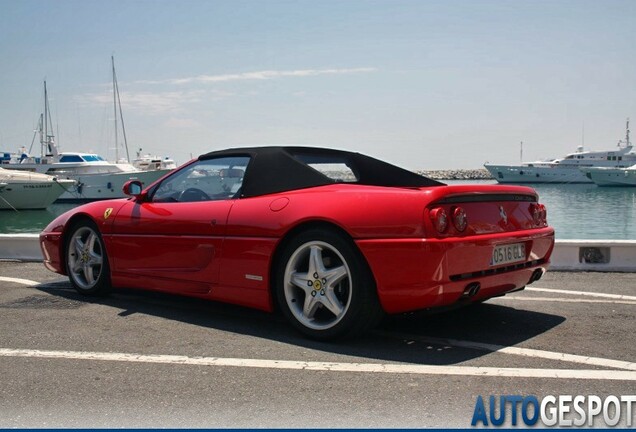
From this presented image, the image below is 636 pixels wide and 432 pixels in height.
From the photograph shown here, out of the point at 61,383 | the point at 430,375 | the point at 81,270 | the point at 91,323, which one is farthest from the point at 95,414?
the point at 81,270

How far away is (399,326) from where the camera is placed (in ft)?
15.4

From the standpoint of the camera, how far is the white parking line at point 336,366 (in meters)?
3.46

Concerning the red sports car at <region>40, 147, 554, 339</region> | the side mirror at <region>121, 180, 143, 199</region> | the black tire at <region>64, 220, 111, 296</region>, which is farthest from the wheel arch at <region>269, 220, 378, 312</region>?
the black tire at <region>64, 220, 111, 296</region>

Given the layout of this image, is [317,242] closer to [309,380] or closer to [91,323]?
[309,380]

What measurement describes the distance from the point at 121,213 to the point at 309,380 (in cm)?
285

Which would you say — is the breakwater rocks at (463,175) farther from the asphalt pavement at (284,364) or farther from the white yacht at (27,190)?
the asphalt pavement at (284,364)

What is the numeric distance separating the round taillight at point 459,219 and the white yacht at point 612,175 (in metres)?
78.9

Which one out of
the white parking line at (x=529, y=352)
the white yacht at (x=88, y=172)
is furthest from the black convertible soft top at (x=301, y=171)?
the white yacht at (x=88, y=172)

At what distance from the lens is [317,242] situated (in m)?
4.21

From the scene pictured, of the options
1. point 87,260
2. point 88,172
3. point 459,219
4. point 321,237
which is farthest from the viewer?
point 88,172

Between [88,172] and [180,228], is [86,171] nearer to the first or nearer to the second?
[88,172]

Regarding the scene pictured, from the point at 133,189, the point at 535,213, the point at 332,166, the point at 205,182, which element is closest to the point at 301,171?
the point at 332,166

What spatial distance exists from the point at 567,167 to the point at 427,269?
92691 mm

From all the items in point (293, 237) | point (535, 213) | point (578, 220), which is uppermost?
point (535, 213)
